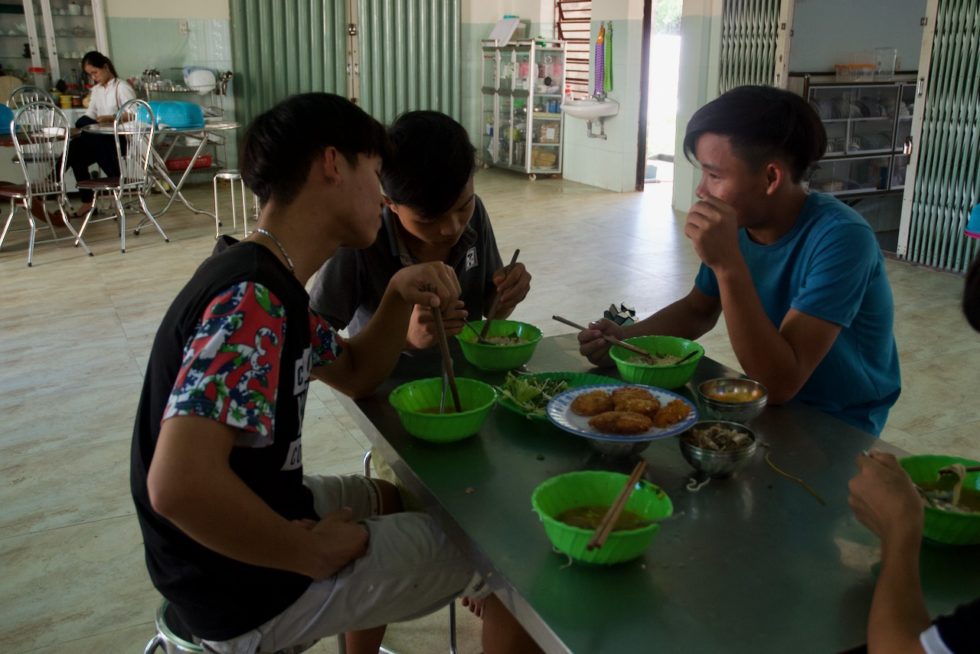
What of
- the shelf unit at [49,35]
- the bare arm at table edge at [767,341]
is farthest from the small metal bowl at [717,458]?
the shelf unit at [49,35]

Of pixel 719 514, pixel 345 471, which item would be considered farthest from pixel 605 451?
pixel 345 471

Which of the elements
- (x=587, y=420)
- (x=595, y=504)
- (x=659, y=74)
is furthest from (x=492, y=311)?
(x=659, y=74)

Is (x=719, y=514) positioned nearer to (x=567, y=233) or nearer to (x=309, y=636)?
(x=309, y=636)

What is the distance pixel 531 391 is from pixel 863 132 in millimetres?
6041

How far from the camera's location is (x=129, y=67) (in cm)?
788

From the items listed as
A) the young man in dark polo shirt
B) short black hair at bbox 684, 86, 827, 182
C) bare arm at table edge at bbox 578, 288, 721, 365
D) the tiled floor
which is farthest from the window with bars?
short black hair at bbox 684, 86, 827, 182

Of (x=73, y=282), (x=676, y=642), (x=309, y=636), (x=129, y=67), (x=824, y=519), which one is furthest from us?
(x=129, y=67)

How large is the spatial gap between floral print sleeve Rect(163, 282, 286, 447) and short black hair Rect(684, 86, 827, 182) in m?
0.90

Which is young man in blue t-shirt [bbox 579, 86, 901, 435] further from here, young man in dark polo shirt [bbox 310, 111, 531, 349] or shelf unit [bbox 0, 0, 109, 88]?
shelf unit [bbox 0, 0, 109, 88]

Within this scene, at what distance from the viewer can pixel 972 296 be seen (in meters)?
0.98

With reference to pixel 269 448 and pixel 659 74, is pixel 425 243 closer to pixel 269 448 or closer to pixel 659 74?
pixel 269 448

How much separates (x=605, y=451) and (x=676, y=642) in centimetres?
42

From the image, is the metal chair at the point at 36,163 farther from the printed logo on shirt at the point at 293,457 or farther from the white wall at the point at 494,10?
the printed logo on shirt at the point at 293,457

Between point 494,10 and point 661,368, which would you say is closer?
point 661,368
